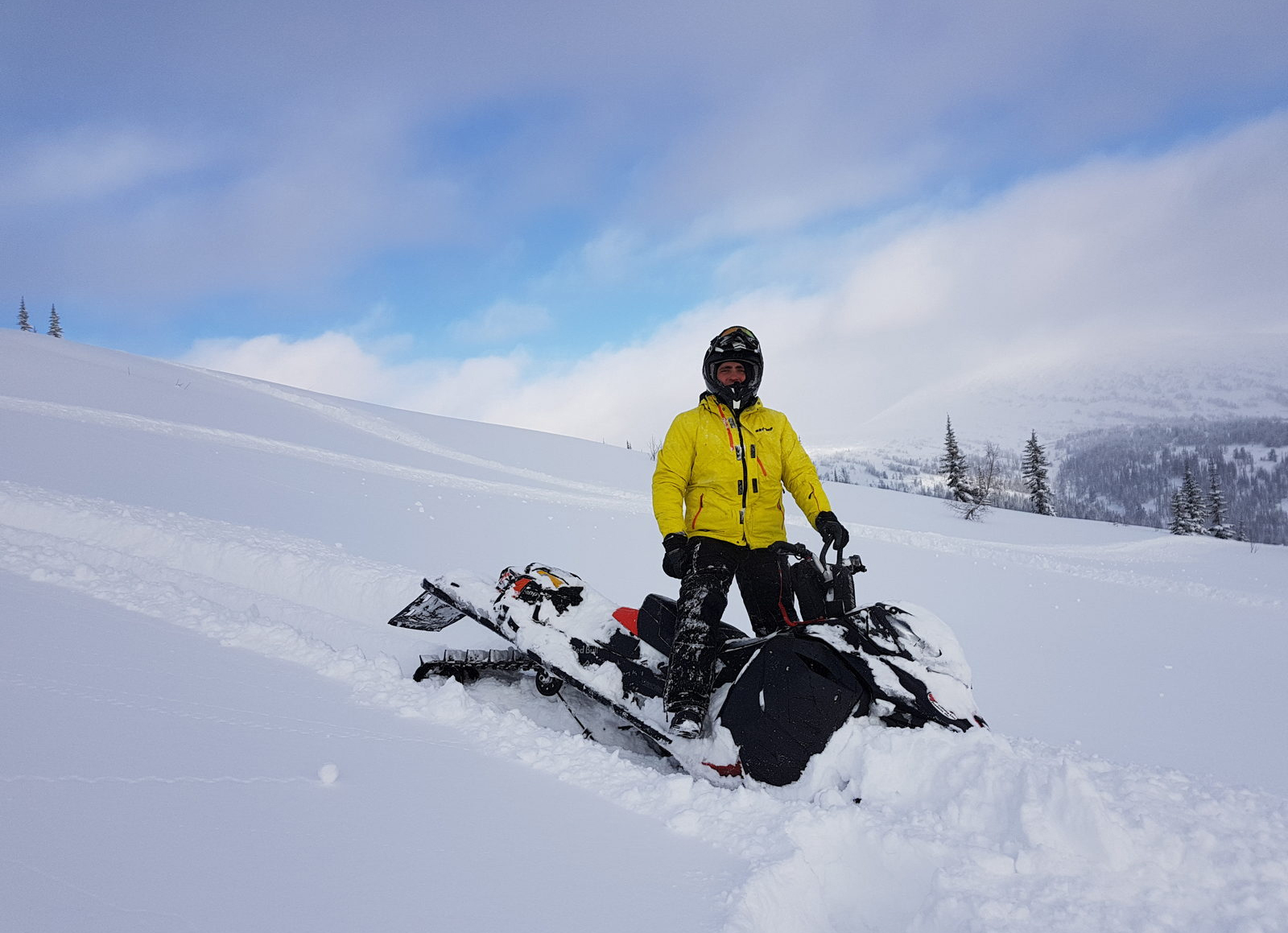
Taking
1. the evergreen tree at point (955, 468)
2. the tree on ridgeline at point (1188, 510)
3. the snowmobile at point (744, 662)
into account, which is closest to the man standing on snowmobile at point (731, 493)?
the snowmobile at point (744, 662)

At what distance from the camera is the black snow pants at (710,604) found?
315 centimetres

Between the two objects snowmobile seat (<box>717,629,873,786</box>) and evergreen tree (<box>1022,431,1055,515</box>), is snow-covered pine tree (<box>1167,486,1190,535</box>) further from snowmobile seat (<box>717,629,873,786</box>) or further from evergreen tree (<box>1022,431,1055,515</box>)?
snowmobile seat (<box>717,629,873,786</box>)

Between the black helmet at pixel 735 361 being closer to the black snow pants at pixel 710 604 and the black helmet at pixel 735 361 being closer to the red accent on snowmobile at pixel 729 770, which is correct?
the black snow pants at pixel 710 604

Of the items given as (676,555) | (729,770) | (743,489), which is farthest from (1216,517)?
(729,770)

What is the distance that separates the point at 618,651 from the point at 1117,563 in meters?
14.0

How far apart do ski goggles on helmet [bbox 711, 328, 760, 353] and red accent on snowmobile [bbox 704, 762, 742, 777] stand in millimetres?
2051

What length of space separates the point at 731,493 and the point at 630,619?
0.97m

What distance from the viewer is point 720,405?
12.0 ft

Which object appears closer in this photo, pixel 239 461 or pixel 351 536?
pixel 351 536

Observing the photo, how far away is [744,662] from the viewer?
329cm

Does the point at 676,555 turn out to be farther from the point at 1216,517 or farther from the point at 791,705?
the point at 1216,517

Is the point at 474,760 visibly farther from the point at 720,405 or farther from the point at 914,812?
the point at 720,405

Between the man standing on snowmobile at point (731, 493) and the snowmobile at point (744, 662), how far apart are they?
0.59 feet

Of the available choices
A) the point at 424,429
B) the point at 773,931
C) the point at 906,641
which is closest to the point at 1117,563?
the point at 906,641
